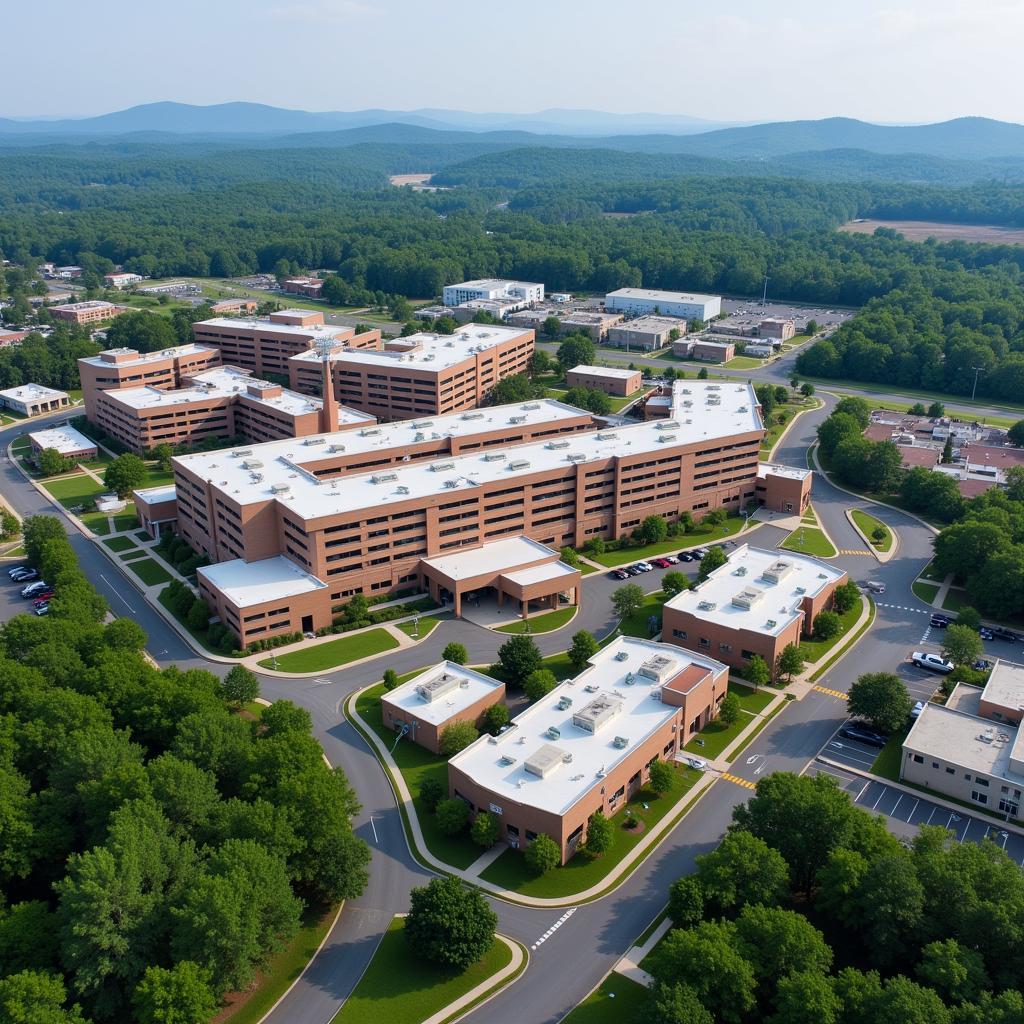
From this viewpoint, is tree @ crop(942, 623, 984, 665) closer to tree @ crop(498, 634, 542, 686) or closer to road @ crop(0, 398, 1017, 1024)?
road @ crop(0, 398, 1017, 1024)

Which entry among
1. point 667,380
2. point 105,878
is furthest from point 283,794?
point 667,380

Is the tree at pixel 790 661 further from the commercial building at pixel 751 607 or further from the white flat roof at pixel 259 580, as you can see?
the white flat roof at pixel 259 580

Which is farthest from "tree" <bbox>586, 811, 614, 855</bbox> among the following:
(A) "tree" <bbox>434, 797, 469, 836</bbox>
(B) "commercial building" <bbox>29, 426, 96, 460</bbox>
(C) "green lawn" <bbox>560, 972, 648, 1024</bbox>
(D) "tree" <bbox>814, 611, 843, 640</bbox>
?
(B) "commercial building" <bbox>29, 426, 96, 460</bbox>

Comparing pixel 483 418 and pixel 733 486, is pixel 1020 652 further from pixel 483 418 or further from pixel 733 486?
pixel 483 418

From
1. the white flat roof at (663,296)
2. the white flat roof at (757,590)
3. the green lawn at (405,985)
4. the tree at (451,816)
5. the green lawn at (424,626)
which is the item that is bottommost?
the green lawn at (424,626)

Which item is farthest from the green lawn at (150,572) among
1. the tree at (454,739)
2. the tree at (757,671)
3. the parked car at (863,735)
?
the parked car at (863,735)

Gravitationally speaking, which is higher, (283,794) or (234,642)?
(283,794)
